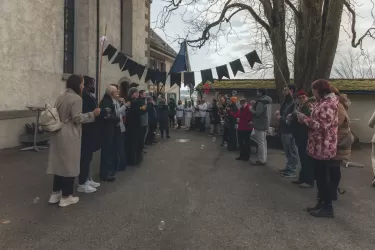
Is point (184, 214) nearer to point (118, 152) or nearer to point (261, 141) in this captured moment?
point (118, 152)

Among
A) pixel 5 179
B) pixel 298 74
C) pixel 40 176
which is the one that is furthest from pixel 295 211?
pixel 298 74

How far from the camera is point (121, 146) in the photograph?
6781 mm

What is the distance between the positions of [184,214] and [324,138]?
2.20 meters

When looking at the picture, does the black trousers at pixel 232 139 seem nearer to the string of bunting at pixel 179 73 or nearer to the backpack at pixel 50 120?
the string of bunting at pixel 179 73

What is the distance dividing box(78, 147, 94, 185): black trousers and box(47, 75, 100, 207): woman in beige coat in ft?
1.84

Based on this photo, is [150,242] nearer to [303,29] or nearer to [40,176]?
[40,176]

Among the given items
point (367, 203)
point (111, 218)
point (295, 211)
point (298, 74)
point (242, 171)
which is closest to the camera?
point (111, 218)

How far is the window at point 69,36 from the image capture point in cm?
1177

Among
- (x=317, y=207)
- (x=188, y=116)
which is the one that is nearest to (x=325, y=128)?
(x=317, y=207)

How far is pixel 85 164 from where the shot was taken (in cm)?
532

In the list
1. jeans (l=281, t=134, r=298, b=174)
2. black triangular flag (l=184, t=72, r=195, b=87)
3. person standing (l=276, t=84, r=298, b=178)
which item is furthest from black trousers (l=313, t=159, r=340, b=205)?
black triangular flag (l=184, t=72, r=195, b=87)

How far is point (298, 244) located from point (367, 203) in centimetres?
232

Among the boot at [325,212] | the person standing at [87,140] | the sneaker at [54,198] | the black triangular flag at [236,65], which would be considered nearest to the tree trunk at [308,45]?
the black triangular flag at [236,65]

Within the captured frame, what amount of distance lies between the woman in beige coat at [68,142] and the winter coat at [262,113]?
435 centimetres
